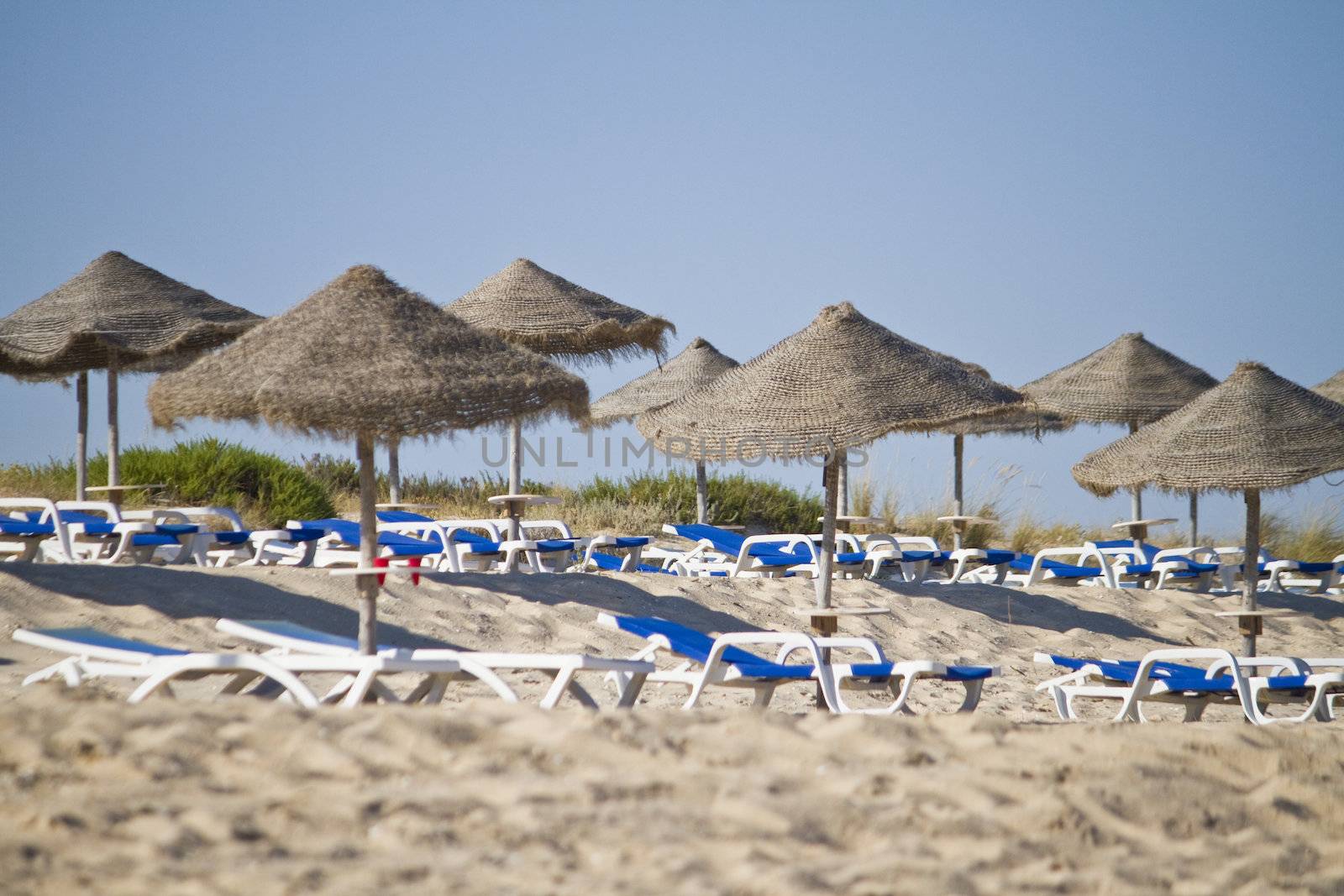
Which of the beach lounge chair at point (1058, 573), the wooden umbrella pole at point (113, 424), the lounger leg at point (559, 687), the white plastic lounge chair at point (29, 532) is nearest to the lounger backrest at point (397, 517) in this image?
the wooden umbrella pole at point (113, 424)

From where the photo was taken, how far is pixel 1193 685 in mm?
5621

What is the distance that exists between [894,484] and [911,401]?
864 centimetres

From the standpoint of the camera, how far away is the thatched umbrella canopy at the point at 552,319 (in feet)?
32.4

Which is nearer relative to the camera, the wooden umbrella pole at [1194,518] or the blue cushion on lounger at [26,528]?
the blue cushion on lounger at [26,528]

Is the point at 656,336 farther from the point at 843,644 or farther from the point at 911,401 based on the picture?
the point at 843,644

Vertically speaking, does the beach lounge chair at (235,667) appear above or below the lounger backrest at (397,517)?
below

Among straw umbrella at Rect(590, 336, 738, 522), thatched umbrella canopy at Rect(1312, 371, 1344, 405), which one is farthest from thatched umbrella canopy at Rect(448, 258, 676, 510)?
thatched umbrella canopy at Rect(1312, 371, 1344, 405)

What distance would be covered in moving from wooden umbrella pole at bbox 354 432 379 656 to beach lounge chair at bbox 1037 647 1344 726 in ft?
9.81

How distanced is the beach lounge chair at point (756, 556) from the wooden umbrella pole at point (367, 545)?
477cm

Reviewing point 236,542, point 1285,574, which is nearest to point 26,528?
point 236,542

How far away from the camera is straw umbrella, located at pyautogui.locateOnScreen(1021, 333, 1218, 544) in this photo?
13.2 m

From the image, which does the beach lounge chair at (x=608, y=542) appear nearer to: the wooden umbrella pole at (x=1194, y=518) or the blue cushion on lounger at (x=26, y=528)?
the blue cushion on lounger at (x=26, y=528)

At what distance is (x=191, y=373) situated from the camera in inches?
202

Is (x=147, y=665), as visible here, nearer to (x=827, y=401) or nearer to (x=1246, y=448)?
(x=827, y=401)
